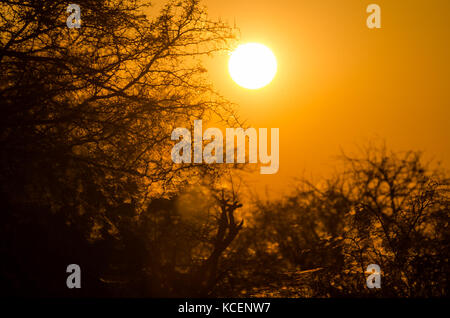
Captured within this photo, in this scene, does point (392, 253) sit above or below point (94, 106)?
below

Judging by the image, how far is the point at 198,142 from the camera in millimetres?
5250

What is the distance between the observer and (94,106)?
457 cm

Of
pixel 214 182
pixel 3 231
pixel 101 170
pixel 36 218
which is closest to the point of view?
pixel 101 170

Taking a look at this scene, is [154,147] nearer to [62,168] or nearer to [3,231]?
[62,168]

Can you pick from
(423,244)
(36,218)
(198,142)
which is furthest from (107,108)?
(423,244)

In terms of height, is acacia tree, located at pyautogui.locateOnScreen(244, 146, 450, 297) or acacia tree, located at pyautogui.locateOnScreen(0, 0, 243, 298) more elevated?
acacia tree, located at pyautogui.locateOnScreen(0, 0, 243, 298)

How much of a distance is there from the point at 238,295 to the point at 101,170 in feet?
13.7

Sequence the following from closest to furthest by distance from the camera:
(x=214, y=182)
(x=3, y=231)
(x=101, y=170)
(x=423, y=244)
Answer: (x=101, y=170), (x=3, y=231), (x=214, y=182), (x=423, y=244)

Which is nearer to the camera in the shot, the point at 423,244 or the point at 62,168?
the point at 62,168

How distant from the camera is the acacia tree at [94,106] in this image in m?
4.09

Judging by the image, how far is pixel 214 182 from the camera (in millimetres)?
5797

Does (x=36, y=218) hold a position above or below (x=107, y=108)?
below

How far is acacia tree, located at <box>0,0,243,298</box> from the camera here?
4.09m

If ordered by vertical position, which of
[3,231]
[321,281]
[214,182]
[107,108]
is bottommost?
[321,281]
